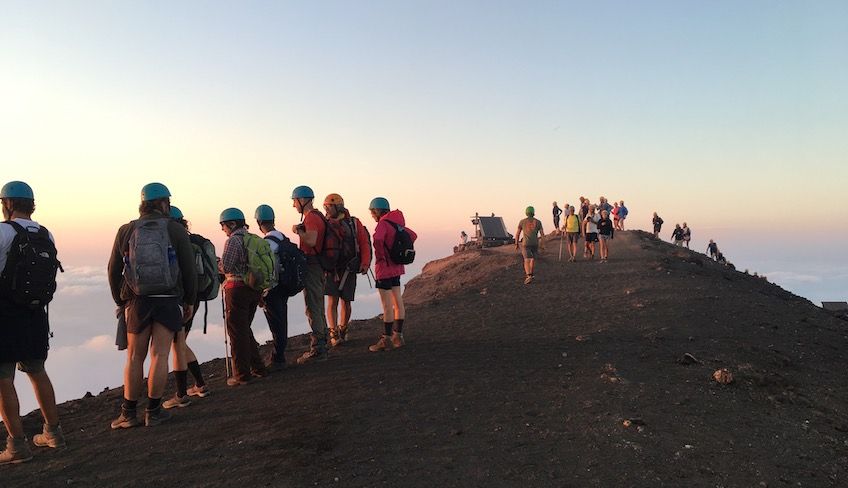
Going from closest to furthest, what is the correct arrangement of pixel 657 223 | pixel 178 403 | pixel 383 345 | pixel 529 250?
pixel 178 403 < pixel 383 345 < pixel 529 250 < pixel 657 223

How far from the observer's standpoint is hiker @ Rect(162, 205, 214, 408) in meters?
6.20

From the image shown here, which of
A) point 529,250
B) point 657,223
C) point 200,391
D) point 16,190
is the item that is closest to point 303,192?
point 200,391

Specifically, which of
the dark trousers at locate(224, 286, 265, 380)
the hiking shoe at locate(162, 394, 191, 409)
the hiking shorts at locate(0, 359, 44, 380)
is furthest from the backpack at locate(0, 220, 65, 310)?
the dark trousers at locate(224, 286, 265, 380)

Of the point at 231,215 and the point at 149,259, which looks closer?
the point at 149,259

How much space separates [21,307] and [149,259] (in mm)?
1087

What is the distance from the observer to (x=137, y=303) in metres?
5.27

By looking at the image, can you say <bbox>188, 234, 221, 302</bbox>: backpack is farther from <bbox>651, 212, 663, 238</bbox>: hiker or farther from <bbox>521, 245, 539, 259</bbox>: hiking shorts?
<bbox>651, 212, 663, 238</bbox>: hiker

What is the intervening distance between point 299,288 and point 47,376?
9.87 feet

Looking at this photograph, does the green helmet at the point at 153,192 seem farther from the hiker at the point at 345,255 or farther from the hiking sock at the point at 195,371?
the hiker at the point at 345,255

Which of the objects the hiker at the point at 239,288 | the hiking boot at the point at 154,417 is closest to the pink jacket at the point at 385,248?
the hiker at the point at 239,288

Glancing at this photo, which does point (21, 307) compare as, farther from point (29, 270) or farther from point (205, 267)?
point (205, 267)

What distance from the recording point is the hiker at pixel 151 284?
5.19 metres

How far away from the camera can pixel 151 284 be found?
5.17m

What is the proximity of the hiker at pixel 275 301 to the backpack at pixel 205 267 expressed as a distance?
0.79 metres
